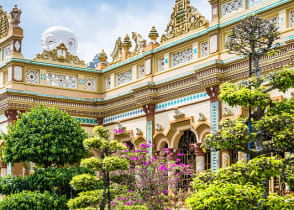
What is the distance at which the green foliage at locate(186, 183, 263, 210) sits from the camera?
8711 millimetres

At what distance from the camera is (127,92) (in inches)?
788

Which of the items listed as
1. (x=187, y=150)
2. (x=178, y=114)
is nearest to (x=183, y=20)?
(x=178, y=114)

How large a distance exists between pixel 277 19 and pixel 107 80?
27.8 feet

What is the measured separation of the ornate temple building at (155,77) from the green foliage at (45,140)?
1.45 metres

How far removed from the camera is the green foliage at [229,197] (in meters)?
8.71

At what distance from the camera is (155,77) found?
63.6 ft

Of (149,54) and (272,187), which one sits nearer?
(272,187)

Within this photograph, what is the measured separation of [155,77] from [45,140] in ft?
15.4

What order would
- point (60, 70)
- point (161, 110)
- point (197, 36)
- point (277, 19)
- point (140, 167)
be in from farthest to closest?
point (60, 70) → point (161, 110) → point (197, 36) → point (140, 167) → point (277, 19)

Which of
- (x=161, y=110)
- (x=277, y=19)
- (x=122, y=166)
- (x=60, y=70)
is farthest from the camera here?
(x=60, y=70)

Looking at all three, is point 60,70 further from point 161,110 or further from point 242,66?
point 242,66

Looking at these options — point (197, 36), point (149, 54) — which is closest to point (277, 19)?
point (197, 36)

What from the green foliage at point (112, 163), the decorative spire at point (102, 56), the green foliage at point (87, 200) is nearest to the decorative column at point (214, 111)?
the green foliage at point (112, 163)

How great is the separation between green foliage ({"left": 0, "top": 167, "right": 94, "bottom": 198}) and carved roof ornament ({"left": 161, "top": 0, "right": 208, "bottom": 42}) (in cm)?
566
